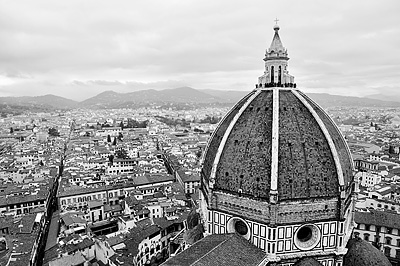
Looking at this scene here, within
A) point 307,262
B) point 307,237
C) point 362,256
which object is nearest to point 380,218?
point 362,256

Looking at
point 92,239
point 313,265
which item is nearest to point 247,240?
point 313,265

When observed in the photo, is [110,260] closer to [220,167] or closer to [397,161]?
[220,167]

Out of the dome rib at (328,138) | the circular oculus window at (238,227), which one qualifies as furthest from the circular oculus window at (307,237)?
the dome rib at (328,138)

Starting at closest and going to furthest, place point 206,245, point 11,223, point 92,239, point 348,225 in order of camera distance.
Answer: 1. point 206,245
2. point 348,225
3. point 92,239
4. point 11,223

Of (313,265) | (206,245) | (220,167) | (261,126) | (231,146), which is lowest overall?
(313,265)

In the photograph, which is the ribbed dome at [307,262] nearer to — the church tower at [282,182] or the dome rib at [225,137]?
the church tower at [282,182]

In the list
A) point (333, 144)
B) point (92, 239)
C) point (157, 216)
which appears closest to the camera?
point (333, 144)

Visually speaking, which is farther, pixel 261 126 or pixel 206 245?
pixel 261 126
